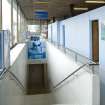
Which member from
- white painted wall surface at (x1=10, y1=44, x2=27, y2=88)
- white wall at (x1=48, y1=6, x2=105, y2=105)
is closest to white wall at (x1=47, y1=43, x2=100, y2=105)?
white wall at (x1=48, y1=6, x2=105, y2=105)

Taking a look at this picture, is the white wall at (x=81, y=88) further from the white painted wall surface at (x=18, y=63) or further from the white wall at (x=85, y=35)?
the white painted wall surface at (x=18, y=63)

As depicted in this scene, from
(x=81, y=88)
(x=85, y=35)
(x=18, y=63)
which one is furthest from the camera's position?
(x=85, y=35)

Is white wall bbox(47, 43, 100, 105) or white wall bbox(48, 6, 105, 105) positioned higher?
white wall bbox(48, 6, 105, 105)

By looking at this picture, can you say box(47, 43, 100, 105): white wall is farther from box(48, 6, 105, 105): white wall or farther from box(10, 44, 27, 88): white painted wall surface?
box(10, 44, 27, 88): white painted wall surface

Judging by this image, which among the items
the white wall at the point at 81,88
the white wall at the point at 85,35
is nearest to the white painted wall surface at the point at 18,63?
the white wall at the point at 81,88

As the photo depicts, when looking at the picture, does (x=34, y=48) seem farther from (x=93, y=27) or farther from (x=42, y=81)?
(x=93, y=27)

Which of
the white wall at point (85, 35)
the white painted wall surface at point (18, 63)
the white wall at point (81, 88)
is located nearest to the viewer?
the white wall at point (81, 88)

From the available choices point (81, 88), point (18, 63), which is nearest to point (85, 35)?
point (18, 63)

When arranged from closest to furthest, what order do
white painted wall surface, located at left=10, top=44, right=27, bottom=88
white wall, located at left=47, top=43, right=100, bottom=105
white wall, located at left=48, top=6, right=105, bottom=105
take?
white wall, located at left=47, top=43, right=100, bottom=105, white painted wall surface, located at left=10, top=44, right=27, bottom=88, white wall, located at left=48, top=6, right=105, bottom=105

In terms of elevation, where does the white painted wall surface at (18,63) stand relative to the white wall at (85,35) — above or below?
below

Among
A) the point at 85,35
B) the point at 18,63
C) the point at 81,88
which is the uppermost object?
the point at 85,35

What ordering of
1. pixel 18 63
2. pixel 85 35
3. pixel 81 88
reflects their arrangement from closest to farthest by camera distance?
pixel 81 88 → pixel 18 63 → pixel 85 35

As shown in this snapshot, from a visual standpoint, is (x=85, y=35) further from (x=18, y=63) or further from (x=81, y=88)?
(x=81, y=88)

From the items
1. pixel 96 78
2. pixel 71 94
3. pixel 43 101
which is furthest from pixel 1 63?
pixel 43 101
